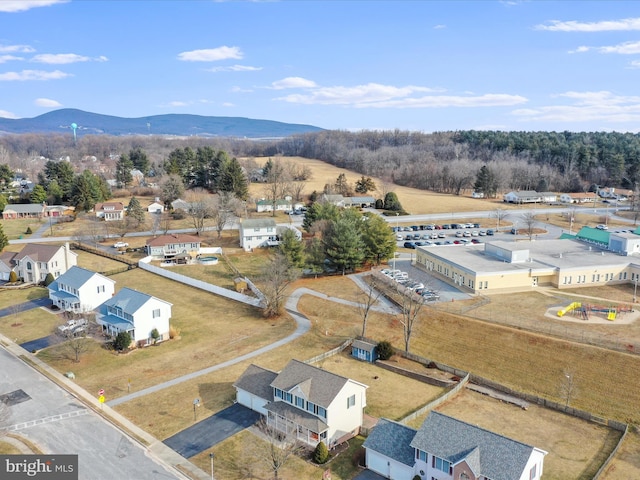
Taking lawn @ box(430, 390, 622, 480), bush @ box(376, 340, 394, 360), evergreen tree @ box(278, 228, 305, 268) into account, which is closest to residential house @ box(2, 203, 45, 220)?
evergreen tree @ box(278, 228, 305, 268)

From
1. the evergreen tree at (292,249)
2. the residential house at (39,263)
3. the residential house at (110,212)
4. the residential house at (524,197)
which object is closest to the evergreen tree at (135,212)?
the residential house at (110,212)

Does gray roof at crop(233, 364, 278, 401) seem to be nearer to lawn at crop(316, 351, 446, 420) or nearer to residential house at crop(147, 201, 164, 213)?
lawn at crop(316, 351, 446, 420)

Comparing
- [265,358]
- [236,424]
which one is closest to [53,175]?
[265,358]

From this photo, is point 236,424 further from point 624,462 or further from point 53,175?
point 53,175

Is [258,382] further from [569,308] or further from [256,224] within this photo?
[256,224]

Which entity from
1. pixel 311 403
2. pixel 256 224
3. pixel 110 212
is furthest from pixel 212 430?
pixel 110 212

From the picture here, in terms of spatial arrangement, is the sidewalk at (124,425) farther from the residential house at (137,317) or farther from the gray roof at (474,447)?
the gray roof at (474,447)
